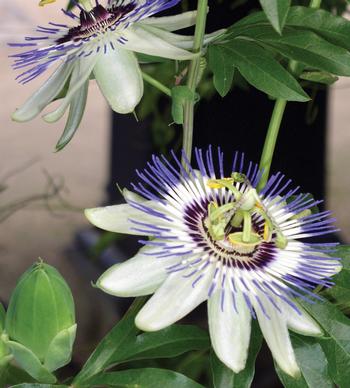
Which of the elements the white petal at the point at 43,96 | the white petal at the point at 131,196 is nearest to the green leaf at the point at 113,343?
the white petal at the point at 131,196

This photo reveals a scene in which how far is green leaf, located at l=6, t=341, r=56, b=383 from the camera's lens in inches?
31.9

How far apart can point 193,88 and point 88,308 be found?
125 inches

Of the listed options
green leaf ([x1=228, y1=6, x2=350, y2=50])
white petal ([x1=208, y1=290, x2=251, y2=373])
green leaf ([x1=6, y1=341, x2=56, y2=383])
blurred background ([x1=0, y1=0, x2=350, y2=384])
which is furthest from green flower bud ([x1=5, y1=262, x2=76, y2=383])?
blurred background ([x1=0, y1=0, x2=350, y2=384])

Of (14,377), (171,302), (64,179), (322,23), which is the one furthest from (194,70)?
(64,179)

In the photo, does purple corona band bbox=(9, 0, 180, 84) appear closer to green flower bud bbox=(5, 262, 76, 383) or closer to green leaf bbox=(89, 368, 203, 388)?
green flower bud bbox=(5, 262, 76, 383)

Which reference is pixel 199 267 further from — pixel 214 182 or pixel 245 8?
pixel 245 8

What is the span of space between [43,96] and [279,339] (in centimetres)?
32

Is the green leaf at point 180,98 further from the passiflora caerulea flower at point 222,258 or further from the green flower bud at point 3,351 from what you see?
the green flower bud at point 3,351

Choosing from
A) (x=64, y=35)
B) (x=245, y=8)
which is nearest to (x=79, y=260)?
(x=245, y=8)

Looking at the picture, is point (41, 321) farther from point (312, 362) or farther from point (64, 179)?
point (64, 179)

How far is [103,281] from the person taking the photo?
2.57ft

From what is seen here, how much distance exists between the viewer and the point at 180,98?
2.87ft

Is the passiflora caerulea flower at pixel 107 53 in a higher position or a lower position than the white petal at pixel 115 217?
higher

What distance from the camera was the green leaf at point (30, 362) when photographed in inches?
31.9
